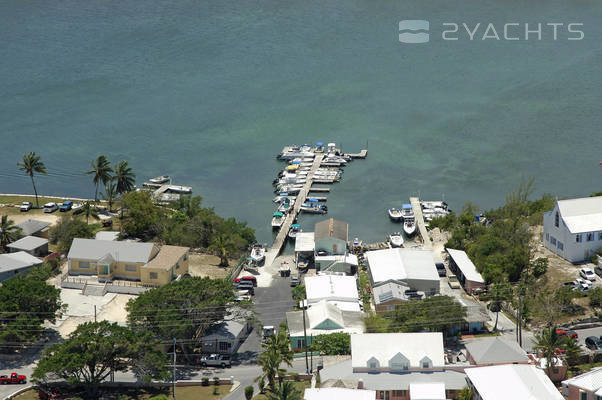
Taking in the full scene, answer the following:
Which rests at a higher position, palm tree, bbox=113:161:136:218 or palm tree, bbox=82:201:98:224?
palm tree, bbox=113:161:136:218

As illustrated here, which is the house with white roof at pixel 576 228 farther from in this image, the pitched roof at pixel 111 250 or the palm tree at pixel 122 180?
the palm tree at pixel 122 180

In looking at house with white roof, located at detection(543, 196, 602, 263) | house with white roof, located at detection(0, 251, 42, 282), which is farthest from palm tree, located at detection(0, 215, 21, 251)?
house with white roof, located at detection(543, 196, 602, 263)

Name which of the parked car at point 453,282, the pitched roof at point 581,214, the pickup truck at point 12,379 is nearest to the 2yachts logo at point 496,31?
the pitched roof at point 581,214

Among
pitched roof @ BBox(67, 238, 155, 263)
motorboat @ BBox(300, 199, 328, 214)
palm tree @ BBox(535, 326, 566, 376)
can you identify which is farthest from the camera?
motorboat @ BBox(300, 199, 328, 214)

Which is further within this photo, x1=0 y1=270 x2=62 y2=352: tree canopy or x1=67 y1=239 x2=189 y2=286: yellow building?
x1=67 y1=239 x2=189 y2=286: yellow building

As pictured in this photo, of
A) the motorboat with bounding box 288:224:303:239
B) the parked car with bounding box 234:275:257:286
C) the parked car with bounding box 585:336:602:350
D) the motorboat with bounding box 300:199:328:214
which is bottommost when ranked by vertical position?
the parked car with bounding box 585:336:602:350

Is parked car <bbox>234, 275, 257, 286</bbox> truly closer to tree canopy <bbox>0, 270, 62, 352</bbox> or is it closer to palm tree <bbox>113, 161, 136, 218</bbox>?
tree canopy <bbox>0, 270, 62, 352</bbox>

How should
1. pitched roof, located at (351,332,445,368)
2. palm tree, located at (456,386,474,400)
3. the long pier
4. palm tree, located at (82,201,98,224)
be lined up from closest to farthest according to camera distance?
palm tree, located at (456,386,474,400) → pitched roof, located at (351,332,445,368) → the long pier → palm tree, located at (82,201,98,224)
